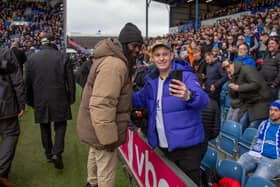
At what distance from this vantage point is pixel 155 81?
2586 mm

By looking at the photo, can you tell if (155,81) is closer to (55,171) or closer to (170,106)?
(170,106)

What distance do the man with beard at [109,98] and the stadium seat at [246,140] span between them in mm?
1789

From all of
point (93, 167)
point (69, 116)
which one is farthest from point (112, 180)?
point (69, 116)

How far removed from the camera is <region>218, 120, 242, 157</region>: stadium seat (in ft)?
13.6

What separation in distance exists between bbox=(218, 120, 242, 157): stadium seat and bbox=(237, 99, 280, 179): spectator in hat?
554 mm

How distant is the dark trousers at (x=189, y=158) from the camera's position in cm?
256

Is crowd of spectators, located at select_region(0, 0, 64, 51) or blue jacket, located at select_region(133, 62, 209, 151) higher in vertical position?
crowd of spectators, located at select_region(0, 0, 64, 51)

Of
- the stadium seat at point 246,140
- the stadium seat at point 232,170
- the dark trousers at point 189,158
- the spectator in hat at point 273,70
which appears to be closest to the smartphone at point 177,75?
the dark trousers at point 189,158

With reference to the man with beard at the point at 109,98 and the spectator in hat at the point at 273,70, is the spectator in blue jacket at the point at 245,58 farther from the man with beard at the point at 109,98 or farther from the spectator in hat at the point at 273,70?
the man with beard at the point at 109,98

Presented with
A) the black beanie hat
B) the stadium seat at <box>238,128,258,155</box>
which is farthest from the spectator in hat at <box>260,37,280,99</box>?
the black beanie hat

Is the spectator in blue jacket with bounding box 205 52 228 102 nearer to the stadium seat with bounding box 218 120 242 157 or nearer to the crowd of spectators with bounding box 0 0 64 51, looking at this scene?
the stadium seat with bounding box 218 120 242 157

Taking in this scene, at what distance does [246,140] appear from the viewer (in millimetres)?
3996

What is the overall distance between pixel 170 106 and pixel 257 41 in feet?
23.3

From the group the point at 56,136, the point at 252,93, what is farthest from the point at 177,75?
the point at 252,93
